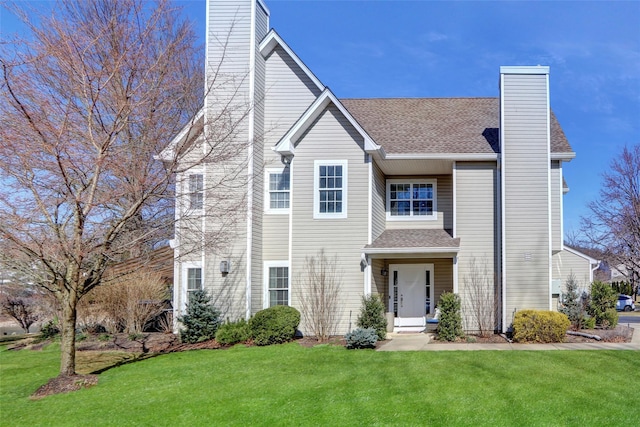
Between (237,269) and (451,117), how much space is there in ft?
31.3

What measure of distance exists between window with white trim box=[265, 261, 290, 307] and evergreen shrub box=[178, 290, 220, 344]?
6.50 ft

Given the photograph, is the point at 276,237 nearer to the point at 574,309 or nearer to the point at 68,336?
the point at 68,336

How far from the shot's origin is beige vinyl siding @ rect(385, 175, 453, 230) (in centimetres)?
1780

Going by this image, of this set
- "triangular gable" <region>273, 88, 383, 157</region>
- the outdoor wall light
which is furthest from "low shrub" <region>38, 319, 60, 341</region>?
"triangular gable" <region>273, 88, 383, 157</region>

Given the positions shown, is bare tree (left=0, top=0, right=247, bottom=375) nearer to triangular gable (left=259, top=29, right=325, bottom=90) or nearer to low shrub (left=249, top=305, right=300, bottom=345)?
low shrub (left=249, top=305, right=300, bottom=345)

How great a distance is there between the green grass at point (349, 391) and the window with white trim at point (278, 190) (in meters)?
5.63

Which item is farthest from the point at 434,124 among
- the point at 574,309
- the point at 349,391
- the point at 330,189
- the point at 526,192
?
the point at 349,391

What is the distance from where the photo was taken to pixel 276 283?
16.6m

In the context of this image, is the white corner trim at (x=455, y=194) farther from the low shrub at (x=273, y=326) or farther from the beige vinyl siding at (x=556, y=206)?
the low shrub at (x=273, y=326)

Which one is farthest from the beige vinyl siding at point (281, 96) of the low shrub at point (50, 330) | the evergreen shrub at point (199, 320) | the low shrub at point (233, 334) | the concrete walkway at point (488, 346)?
the low shrub at point (50, 330)

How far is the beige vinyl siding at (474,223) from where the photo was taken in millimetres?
16422

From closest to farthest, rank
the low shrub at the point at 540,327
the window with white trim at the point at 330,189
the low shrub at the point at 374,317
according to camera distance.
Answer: the low shrub at the point at 540,327, the low shrub at the point at 374,317, the window with white trim at the point at 330,189

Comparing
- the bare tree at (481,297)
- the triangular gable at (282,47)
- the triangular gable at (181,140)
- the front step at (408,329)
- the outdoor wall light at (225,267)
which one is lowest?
the front step at (408,329)

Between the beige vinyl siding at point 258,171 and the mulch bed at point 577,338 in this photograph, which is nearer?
the mulch bed at point 577,338
